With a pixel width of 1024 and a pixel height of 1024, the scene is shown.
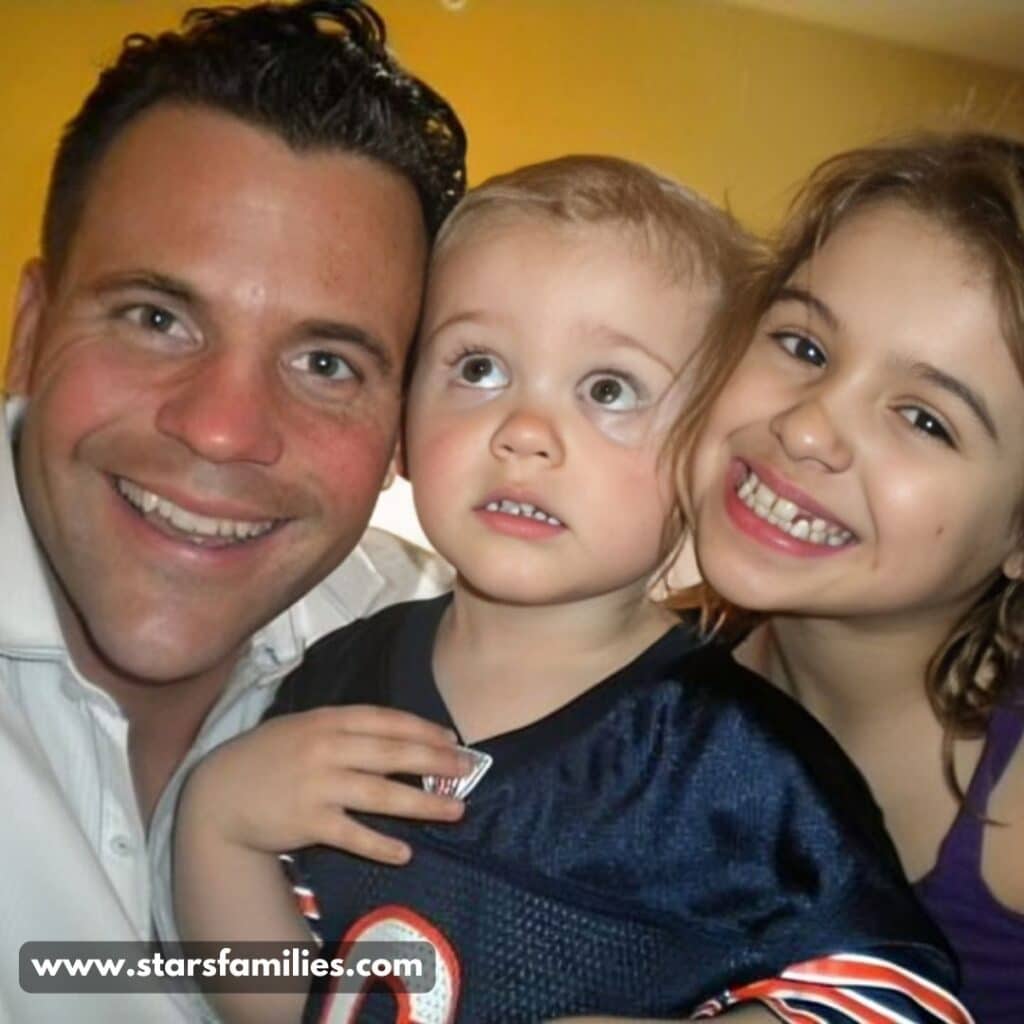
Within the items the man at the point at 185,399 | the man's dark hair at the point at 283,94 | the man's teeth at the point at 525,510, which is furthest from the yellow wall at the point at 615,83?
the man's teeth at the point at 525,510

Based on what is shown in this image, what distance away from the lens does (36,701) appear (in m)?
1.08

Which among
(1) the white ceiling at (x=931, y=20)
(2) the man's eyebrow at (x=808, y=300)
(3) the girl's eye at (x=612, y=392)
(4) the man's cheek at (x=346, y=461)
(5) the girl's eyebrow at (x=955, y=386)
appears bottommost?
(4) the man's cheek at (x=346, y=461)

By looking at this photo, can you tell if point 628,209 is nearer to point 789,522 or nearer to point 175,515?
point 789,522

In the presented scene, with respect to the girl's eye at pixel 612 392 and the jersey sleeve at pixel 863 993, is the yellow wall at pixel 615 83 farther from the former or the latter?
the jersey sleeve at pixel 863 993

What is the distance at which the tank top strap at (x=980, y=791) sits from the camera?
3.57ft

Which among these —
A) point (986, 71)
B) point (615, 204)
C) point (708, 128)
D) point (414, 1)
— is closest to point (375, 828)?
point (615, 204)

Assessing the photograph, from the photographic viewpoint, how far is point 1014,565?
1.09 meters

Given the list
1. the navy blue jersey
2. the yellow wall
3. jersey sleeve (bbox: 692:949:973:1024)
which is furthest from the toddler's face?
the yellow wall

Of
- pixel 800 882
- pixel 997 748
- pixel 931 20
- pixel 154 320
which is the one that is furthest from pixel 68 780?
pixel 931 20

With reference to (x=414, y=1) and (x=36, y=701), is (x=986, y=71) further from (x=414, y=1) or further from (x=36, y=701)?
(x=36, y=701)

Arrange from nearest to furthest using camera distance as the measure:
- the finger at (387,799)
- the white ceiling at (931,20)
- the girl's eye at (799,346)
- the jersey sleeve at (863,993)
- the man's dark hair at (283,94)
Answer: the jersey sleeve at (863,993) → the finger at (387,799) → the girl's eye at (799,346) → the man's dark hair at (283,94) → the white ceiling at (931,20)

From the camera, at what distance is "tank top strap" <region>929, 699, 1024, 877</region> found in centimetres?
109

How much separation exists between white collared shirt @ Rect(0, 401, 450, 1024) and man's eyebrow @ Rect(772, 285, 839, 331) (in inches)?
23.0

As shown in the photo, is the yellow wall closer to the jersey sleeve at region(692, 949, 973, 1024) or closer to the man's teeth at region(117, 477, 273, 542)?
the man's teeth at region(117, 477, 273, 542)
